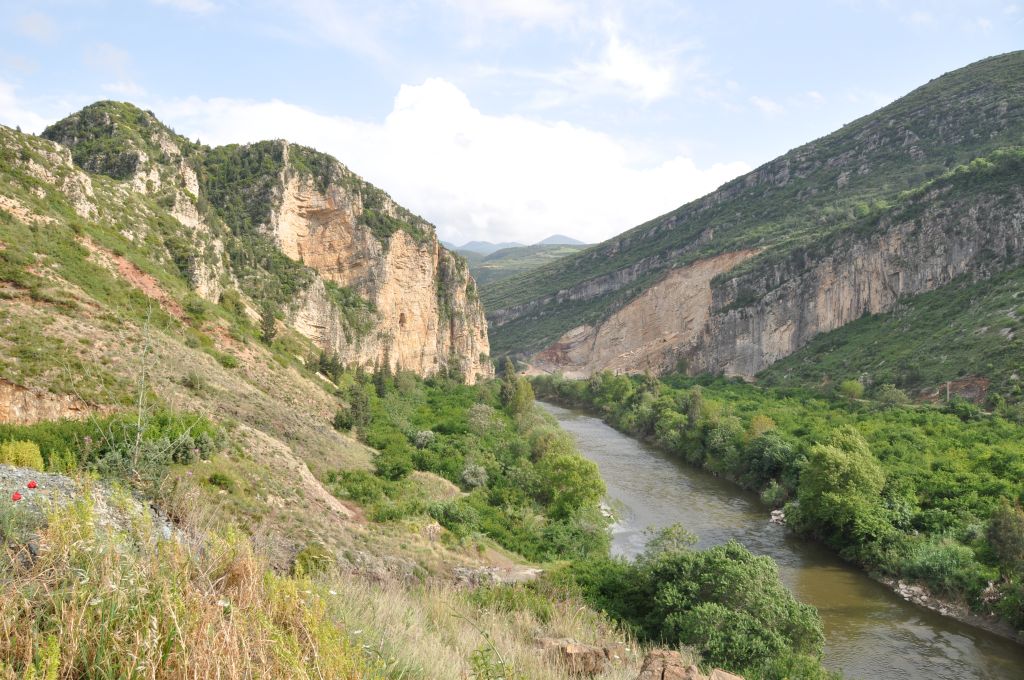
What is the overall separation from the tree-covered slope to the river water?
1959 inches

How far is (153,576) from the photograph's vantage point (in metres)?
3.74

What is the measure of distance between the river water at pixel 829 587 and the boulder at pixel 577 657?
1262 cm

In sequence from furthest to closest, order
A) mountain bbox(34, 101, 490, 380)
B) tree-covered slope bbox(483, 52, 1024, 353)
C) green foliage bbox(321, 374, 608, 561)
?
tree-covered slope bbox(483, 52, 1024, 353) → mountain bbox(34, 101, 490, 380) → green foliage bbox(321, 374, 608, 561)

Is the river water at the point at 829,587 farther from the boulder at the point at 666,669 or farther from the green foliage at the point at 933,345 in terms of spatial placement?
the green foliage at the point at 933,345

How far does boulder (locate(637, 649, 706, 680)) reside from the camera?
607 cm

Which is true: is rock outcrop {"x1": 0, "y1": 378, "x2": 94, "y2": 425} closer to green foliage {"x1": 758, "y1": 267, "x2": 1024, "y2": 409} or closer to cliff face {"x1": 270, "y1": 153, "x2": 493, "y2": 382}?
cliff face {"x1": 270, "y1": 153, "x2": 493, "y2": 382}

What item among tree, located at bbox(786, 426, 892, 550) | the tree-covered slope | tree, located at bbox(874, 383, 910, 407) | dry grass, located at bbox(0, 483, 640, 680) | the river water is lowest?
the river water

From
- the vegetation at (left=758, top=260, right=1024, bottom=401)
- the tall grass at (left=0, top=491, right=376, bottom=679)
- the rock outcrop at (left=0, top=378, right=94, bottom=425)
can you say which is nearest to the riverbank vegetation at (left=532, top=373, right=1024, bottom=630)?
the vegetation at (left=758, top=260, right=1024, bottom=401)

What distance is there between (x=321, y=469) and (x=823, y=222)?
80553 millimetres

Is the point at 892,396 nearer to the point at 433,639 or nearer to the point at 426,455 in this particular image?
the point at 426,455

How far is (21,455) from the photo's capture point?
10.6 m

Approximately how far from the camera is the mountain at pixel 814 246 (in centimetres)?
5816

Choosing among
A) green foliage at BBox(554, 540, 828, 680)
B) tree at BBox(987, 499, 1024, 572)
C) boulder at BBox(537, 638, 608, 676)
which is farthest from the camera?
tree at BBox(987, 499, 1024, 572)

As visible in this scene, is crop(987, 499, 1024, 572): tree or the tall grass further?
crop(987, 499, 1024, 572): tree
